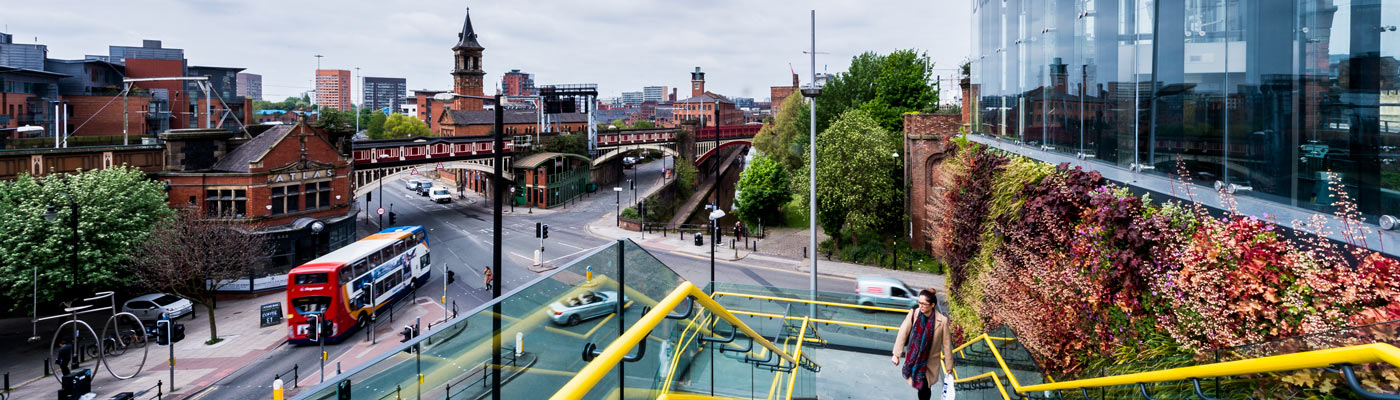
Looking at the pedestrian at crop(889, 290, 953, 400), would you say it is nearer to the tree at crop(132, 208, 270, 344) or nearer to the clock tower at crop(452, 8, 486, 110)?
the tree at crop(132, 208, 270, 344)

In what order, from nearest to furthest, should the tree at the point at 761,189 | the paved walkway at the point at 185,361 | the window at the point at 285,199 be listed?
the paved walkway at the point at 185,361
the window at the point at 285,199
the tree at the point at 761,189

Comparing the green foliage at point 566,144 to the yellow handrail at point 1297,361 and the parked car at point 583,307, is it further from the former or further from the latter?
the yellow handrail at point 1297,361

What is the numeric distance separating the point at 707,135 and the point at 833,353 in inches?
2656

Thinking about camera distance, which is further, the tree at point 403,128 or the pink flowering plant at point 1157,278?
the tree at point 403,128

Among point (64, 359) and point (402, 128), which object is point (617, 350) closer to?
point (64, 359)

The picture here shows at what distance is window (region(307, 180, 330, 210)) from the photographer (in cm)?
3528

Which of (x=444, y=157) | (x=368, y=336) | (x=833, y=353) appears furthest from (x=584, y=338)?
(x=444, y=157)

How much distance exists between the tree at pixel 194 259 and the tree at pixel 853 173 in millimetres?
23497

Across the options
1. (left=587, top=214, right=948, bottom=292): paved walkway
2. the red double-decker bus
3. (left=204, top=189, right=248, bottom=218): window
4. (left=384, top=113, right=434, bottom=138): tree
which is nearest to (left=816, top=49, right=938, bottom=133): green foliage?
(left=587, top=214, right=948, bottom=292): paved walkway

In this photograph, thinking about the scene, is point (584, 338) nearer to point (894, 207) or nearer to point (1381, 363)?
point (1381, 363)

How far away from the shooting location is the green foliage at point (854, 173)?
34.0 meters

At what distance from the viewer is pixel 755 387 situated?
8.46 meters

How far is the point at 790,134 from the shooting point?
169ft

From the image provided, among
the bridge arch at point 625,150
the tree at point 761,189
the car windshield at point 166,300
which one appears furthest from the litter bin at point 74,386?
the bridge arch at point 625,150
